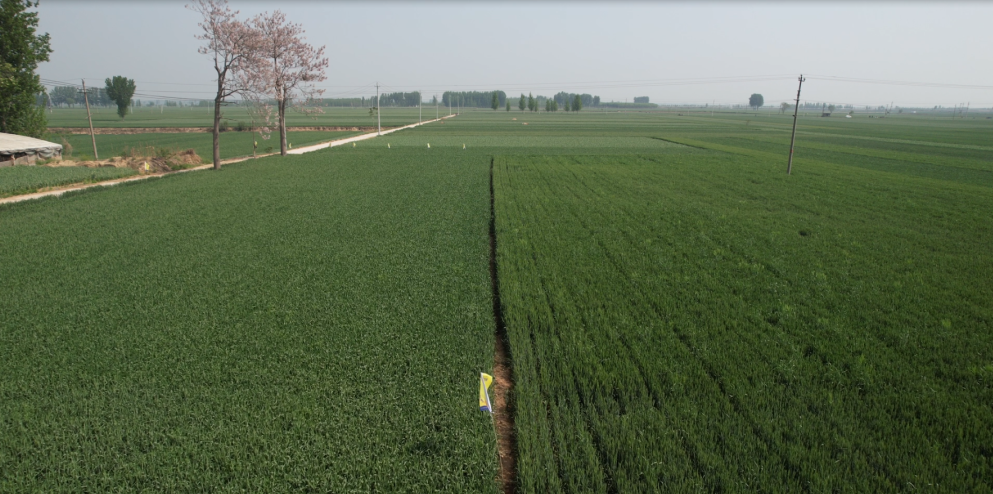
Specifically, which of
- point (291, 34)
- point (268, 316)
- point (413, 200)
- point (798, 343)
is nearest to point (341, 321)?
point (268, 316)

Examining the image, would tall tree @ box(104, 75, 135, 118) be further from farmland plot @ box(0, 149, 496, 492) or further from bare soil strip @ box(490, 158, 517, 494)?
bare soil strip @ box(490, 158, 517, 494)

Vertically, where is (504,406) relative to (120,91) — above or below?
below

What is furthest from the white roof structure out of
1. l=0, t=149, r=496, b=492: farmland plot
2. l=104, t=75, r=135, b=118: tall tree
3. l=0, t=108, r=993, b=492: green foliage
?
l=104, t=75, r=135, b=118: tall tree

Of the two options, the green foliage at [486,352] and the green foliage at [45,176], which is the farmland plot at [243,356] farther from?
the green foliage at [45,176]

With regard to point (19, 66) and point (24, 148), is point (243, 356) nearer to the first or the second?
point (24, 148)

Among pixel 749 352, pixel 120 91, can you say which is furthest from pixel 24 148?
pixel 120 91
